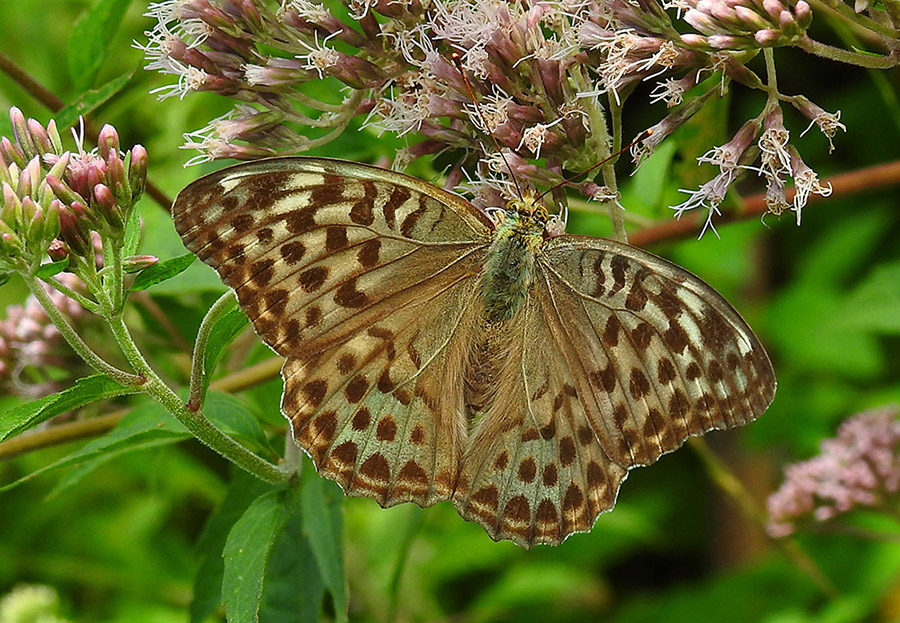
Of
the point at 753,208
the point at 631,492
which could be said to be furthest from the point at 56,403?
the point at 631,492

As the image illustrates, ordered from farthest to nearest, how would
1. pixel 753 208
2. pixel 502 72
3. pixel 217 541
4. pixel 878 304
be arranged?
pixel 878 304 → pixel 753 208 → pixel 217 541 → pixel 502 72

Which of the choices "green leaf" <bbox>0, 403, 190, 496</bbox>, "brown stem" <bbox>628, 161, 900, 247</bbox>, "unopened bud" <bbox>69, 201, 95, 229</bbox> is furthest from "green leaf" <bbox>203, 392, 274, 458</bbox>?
"brown stem" <bbox>628, 161, 900, 247</bbox>

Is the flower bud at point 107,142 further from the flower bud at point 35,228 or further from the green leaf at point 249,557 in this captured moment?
the green leaf at point 249,557

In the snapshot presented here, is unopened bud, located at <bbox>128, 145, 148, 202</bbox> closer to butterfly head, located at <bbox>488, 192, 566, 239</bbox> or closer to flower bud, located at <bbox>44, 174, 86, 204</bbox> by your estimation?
flower bud, located at <bbox>44, 174, 86, 204</bbox>

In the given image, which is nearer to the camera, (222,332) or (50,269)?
(50,269)

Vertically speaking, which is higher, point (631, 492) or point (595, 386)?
point (595, 386)

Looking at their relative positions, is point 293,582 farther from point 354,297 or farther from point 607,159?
point 607,159

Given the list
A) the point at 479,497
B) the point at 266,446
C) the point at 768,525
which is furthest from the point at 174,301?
the point at 768,525
